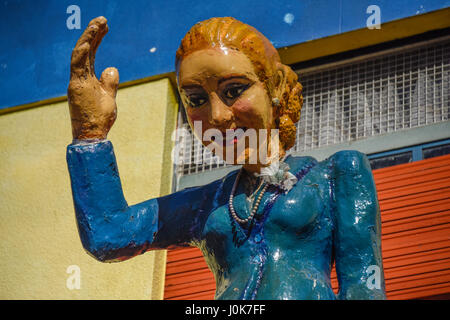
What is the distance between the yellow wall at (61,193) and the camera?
511cm

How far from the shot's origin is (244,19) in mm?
5395

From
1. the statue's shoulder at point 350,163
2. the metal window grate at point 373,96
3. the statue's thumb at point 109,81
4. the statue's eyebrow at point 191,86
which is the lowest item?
the statue's shoulder at point 350,163

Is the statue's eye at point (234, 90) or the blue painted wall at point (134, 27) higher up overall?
the blue painted wall at point (134, 27)

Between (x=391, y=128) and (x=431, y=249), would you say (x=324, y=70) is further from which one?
(x=431, y=249)

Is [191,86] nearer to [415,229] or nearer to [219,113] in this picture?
[219,113]

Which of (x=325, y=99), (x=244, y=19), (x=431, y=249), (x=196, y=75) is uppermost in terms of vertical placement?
(x=244, y=19)

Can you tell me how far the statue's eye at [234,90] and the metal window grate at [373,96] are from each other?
2087 mm

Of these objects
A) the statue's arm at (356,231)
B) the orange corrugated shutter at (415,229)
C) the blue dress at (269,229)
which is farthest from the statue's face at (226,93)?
the orange corrugated shutter at (415,229)

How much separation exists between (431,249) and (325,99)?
1.25 meters

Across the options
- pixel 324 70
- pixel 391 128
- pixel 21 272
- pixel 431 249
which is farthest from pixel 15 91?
pixel 431 249

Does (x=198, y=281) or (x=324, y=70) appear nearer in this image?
(x=198, y=281)

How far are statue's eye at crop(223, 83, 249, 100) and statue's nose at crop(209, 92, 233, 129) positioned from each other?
4 centimetres

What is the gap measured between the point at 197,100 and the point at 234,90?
146 millimetres

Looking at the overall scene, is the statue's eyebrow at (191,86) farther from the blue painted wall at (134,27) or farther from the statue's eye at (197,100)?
the blue painted wall at (134,27)
